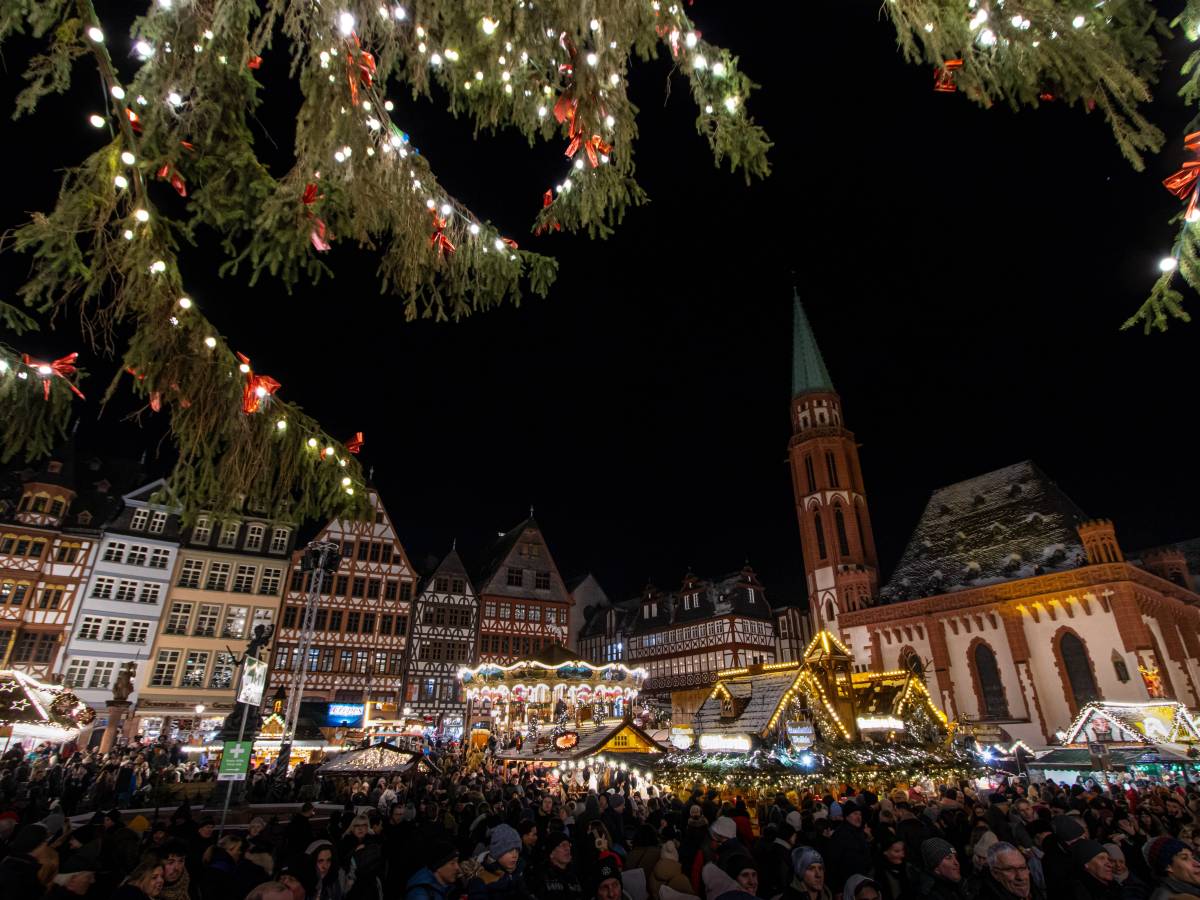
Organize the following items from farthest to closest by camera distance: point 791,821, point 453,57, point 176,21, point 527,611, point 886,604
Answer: point 527,611 < point 886,604 < point 791,821 < point 453,57 < point 176,21

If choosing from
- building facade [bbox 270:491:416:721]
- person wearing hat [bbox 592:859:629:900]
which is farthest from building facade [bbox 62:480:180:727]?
person wearing hat [bbox 592:859:629:900]

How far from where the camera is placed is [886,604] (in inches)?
1518

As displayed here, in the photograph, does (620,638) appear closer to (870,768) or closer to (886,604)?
(886,604)

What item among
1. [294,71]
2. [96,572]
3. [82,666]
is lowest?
[82,666]

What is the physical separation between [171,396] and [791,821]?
8.13m

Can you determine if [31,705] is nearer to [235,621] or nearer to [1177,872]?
[235,621]

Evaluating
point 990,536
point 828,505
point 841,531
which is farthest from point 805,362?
point 990,536

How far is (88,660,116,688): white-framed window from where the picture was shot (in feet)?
97.3

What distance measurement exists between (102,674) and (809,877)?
36.9 metres

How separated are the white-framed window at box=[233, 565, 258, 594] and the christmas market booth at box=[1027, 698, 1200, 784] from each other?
36639 millimetres

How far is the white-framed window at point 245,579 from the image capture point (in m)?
34.8

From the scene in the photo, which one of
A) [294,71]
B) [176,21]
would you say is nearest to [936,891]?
[294,71]

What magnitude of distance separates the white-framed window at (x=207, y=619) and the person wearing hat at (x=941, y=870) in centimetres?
3742

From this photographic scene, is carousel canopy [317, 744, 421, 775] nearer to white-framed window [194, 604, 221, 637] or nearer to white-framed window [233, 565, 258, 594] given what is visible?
white-framed window [194, 604, 221, 637]
